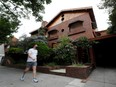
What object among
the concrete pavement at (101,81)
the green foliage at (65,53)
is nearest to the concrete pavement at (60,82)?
the concrete pavement at (101,81)

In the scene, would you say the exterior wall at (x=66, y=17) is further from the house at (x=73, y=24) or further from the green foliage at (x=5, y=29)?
the green foliage at (x=5, y=29)

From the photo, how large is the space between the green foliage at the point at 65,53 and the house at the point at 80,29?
195 cm

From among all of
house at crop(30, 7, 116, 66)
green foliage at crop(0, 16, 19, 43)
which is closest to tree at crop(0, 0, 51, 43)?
green foliage at crop(0, 16, 19, 43)

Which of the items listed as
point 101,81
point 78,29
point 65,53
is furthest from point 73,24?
point 101,81

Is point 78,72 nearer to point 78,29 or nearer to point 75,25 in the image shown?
point 78,29

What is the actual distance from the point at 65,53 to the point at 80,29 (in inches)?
189

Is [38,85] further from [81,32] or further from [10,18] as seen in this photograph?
[81,32]

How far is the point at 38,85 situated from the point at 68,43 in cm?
574

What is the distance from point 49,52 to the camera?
11.1 meters

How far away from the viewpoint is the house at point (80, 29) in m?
13.6

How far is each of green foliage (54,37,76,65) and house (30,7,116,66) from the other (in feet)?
6.41

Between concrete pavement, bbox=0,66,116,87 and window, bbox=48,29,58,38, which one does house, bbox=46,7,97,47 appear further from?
concrete pavement, bbox=0,66,116,87

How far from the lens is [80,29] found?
14125 mm

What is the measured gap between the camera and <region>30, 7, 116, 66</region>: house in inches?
535
